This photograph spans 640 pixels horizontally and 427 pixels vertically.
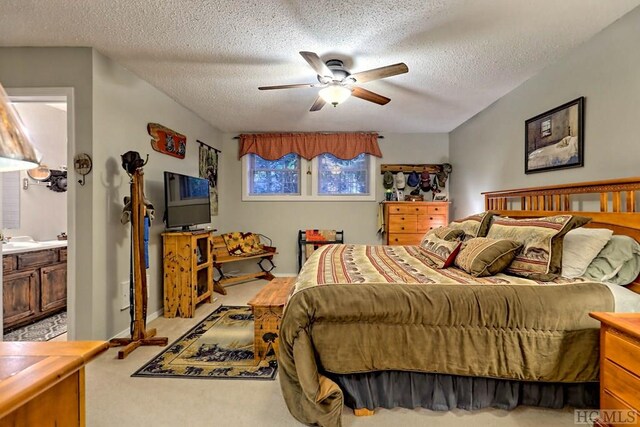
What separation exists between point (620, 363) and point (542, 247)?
0.79 metres

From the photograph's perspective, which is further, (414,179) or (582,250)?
(414,179)

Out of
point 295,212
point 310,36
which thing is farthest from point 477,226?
point 295,212

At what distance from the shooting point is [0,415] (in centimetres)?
60

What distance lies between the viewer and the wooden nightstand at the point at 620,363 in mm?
1364

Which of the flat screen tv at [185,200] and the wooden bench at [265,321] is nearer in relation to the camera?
the wooden bench at [265,321]

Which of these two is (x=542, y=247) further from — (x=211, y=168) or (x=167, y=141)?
(x=211, y=168)

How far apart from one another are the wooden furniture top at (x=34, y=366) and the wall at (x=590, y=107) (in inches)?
118

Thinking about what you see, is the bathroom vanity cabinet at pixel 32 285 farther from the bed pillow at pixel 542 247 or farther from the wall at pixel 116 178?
the bed pillow at pixel 542 247

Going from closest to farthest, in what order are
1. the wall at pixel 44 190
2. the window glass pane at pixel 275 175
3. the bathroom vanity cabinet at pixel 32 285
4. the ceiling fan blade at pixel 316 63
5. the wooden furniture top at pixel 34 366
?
the wooden furniture top at pixel 34 366
the ceiling fan blade at pixel 316 63
the bathroom vanity cabinet at pixel 32 285
the wall at pixel 44 190
the window glass pane at pixel 275 175

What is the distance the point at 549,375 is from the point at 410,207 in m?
3.47

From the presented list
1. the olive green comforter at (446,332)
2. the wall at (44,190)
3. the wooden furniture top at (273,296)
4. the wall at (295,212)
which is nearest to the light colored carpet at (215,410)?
the olive green comforter at (446,332)

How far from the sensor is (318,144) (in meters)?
5.39

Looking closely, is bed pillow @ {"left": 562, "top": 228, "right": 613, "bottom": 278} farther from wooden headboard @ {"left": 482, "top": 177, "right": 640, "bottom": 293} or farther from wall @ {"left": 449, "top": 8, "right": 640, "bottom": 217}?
wall @ {"left": 449, "top": 8, "right": 640, "bottom": 217}

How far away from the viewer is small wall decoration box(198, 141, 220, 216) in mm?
4727
